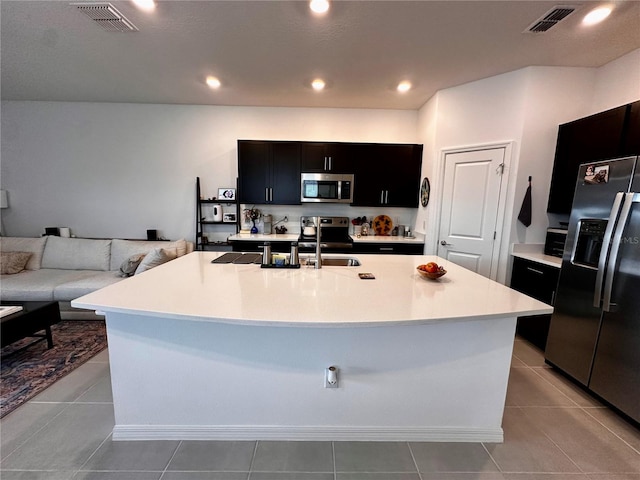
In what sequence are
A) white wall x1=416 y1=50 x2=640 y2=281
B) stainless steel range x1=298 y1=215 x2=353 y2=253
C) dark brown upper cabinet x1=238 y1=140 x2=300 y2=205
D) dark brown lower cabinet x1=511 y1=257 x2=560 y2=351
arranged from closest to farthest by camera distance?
dark brown lower cabinet x1=511 y1=257 x2=560 y2=351 < white wall x1=416 y1=50 x2=640 y2=281 < dark brown upper cabinet x1=238 y1=140 x2=300 y2=205 < stainless steel range x1=298 y1=215 x2=353 y2=253

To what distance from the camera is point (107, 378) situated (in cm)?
205

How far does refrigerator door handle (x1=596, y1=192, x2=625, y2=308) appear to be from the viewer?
1735 mm

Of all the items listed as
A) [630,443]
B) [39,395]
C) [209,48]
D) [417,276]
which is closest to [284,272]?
[417,276]

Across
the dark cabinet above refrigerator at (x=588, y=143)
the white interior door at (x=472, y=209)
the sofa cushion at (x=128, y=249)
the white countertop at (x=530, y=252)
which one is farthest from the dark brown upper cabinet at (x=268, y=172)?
the dark cabinet above refrigerator at (x=588, y=143)

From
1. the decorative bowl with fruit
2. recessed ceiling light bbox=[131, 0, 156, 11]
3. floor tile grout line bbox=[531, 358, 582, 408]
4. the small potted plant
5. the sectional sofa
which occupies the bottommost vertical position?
floor tile grout line bbox=[531, 358, 582, 408]

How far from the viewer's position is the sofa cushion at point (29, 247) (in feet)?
11.2

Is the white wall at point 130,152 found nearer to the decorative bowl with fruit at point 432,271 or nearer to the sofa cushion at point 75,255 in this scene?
the sofa cushion at point 75,255

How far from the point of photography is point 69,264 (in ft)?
11.4

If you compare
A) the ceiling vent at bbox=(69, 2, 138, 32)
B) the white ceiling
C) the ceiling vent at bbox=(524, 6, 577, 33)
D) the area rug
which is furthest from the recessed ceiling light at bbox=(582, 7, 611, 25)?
the area rug

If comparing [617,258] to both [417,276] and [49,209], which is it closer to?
[417,276]

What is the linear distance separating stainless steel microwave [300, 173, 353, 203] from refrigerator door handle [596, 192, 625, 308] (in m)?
2.60

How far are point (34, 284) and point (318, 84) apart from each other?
3898mm

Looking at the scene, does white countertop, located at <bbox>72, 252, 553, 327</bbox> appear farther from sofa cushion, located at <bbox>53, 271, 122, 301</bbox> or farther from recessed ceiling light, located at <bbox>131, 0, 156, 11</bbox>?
recessed ceiling light, located at <bbox>131, 0, 156, 11</bbox>

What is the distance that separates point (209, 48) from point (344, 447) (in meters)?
3.29
